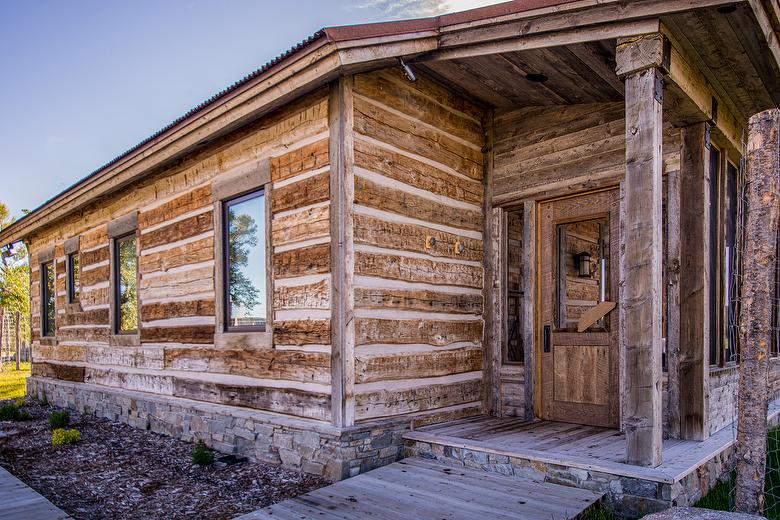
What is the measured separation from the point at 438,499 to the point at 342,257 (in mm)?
2104

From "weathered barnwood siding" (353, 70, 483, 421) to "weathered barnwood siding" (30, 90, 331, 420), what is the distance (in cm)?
39

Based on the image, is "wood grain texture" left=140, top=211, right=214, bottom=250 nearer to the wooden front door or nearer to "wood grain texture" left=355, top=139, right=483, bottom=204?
"wood grain texture" left=355, top=139, right=483, bottom=204

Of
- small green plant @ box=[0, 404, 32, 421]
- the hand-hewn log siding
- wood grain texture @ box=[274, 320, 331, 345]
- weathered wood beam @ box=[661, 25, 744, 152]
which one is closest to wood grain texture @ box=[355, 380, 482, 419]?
wood grain texture @ box=[274, 320, 331, 345]

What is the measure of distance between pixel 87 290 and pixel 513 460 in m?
8.43

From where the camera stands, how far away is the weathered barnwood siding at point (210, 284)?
16.9 ft

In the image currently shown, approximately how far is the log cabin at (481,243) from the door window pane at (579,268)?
3 cm

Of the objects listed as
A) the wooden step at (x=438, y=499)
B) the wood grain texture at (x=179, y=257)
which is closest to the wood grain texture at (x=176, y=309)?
the wood grain texture at (x=179, y=257)

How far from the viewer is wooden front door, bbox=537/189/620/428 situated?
529 cm

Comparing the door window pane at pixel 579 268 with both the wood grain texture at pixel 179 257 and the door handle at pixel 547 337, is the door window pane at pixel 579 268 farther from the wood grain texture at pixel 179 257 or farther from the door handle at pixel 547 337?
the wood grain texture at pixel 179 257

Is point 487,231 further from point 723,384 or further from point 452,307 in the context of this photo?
point 723,384

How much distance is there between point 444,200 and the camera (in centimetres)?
576

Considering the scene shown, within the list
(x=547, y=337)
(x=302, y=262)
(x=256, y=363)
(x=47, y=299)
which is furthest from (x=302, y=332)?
(x=47, y=299)

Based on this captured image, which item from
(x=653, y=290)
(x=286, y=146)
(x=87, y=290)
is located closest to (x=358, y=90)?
(x=286, y=146)

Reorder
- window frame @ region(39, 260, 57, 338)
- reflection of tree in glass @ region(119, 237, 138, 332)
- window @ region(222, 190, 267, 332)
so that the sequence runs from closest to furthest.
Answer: window @ region(222, 190, 267, 332), reflection of tree in glass @ region(119, 237, 138, 332), window frame @ region(39, 260, 57, 338)
